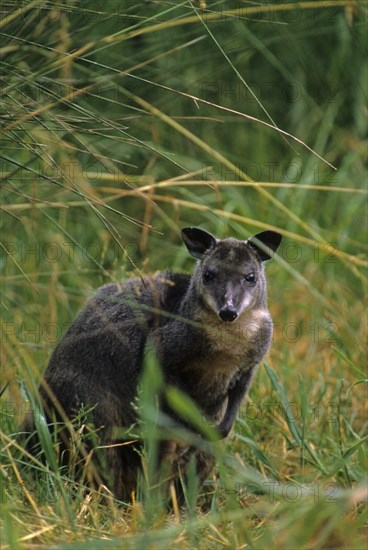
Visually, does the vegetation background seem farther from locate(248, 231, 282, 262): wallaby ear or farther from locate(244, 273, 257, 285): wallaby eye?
locate(244, 273, 257, 285): wallaby eye

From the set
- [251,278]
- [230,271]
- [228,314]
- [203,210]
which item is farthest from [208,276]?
[203,210]

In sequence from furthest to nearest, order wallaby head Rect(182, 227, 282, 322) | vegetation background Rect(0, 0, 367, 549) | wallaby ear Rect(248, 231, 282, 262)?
wallaby ear Rect(248, 231, 282, 262) < wallaby head Rect(182, 227, 282, 322) < vegetation background Rect(0, 0, 367, 549)

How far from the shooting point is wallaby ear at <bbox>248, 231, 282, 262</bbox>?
501 cm

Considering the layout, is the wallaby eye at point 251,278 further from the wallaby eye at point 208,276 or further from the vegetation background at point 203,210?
the vegetation background at point 203,210

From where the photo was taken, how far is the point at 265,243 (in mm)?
5059

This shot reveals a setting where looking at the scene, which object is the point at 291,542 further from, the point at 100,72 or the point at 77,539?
the point at 100,72

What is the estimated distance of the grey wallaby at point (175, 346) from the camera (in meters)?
4.84

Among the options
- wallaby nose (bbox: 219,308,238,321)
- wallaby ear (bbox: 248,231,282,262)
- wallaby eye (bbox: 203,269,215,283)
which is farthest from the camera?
wallaby ear (bbox: 248,231,282,262)

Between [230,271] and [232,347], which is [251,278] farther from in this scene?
[232,347]

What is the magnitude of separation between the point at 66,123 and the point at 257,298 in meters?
1.26

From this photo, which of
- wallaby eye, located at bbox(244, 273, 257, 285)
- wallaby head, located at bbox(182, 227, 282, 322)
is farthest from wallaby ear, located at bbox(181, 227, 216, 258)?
wallaby eye, located at bbox(244, 273, 257, 285)

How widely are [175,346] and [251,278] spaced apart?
493mm

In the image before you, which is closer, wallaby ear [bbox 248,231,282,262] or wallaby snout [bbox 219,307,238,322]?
wallaby snout [bbox 219,307,238,322]

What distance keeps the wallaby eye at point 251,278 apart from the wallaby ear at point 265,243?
0.18m
